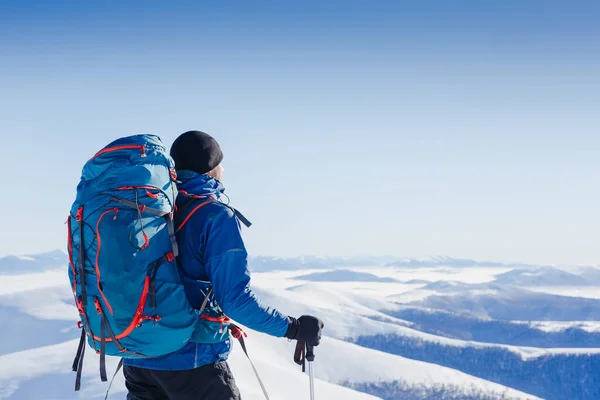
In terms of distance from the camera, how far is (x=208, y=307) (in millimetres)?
3932

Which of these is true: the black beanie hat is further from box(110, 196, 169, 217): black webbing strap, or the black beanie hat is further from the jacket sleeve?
box(110, 196, 169, 217): black webbing strap

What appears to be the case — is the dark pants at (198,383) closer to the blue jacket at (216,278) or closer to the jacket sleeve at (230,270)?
the blue jacket at (216,278)

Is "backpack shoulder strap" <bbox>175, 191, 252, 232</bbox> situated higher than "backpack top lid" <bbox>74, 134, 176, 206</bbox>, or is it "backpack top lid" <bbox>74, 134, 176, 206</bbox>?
"backpack top lid" <bbox>74, 134, 176, 206</bbox>

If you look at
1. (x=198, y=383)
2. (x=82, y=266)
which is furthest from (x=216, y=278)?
(x=82, y=266)

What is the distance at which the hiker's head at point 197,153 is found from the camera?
411cm

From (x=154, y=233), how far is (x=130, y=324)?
524 millimetres

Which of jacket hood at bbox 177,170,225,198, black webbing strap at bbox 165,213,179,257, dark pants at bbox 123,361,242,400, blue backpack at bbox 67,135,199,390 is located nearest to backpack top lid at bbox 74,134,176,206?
blue backpack at bbox 67,135,199,390

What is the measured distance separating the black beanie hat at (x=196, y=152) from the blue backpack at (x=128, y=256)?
14.4 inches

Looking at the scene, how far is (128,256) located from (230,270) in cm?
60

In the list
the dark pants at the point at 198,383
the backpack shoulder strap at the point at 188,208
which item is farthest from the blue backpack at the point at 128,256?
the dark pants at the point at 198,383

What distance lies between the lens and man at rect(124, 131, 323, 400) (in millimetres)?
3752

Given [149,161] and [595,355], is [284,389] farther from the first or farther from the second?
[595,355]

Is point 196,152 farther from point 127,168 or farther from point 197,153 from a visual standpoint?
point 127,168

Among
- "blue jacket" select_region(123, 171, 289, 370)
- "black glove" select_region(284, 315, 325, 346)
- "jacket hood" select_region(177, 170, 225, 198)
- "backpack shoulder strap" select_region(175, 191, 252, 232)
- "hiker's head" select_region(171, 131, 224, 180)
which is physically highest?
"hiker's head" select_region(171, 131, 224, 180)
